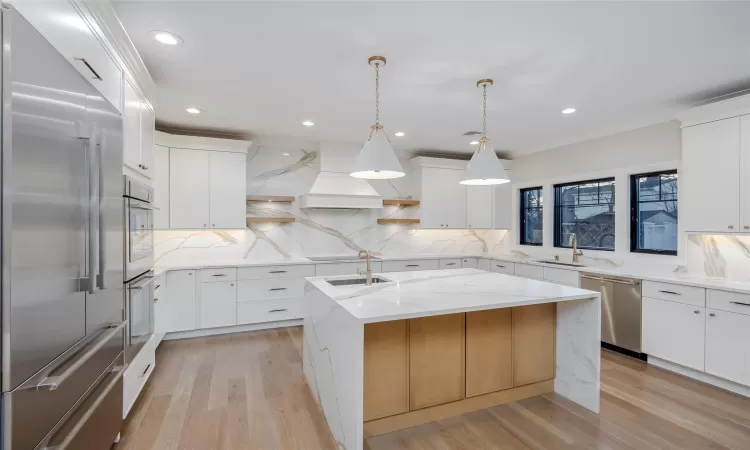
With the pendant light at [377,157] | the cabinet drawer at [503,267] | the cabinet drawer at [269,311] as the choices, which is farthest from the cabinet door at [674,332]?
the cabinet drawer at [269,311]

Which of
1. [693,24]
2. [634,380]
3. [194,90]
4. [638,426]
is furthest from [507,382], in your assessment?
[194,90]

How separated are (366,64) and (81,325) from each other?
222 cm

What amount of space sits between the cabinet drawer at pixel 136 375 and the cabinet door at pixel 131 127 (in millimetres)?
1310

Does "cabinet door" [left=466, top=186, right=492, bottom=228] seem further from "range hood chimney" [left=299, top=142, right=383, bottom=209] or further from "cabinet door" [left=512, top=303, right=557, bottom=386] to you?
"cabinet door" [left=512, top=303, right=557, bottom=386]

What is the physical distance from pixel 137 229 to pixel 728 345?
4538 mm

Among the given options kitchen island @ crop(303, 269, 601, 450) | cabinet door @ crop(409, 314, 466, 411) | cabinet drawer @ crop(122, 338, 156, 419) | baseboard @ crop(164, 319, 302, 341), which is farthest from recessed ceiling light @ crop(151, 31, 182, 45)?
baseboard @ crop(164, 319, 302, 341)

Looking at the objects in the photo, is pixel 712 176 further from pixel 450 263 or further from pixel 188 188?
pixel 188 188

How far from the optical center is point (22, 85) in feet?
3.70

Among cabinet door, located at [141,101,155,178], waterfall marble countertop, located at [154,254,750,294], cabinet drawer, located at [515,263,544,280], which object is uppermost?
cabinet door, located at [141,101,155,178]

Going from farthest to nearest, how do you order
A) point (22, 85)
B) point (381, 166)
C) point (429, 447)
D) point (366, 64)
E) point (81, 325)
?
point (366, 64) → point (381, 166) → point (429, 447) → point (81, 325) → point (22, 85)

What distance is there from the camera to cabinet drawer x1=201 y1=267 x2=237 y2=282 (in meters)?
4.24

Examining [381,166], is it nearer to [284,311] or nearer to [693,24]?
[693,24]

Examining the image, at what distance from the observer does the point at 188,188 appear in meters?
4.30

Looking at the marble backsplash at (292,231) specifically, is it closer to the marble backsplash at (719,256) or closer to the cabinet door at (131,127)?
the cabinet door at (131,127)
